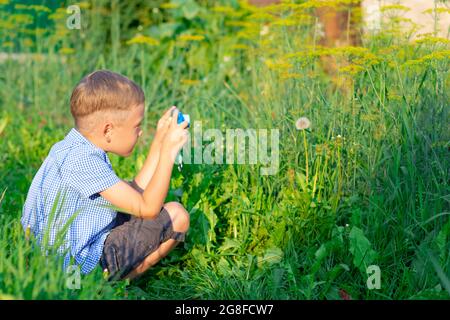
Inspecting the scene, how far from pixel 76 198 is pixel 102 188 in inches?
5.8

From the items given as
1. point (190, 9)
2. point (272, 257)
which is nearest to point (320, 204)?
point (272, 257)

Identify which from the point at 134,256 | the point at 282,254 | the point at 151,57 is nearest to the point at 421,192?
the point at 282,254

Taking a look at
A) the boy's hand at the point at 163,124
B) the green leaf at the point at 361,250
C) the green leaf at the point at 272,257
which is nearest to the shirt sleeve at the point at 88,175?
the boy's hand at the point at 163,124

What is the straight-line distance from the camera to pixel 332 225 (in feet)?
10.8

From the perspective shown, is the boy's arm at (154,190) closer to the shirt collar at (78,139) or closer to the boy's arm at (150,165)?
the shirt collar at (78,139)

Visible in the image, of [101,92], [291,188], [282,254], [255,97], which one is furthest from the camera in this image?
[255,97]

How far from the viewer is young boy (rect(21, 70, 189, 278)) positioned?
2.96m

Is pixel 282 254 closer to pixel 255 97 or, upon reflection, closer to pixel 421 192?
pixel 421 192

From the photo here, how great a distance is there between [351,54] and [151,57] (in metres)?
2.69

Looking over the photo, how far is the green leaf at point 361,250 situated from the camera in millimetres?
3018

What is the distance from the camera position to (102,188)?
2.96 metres

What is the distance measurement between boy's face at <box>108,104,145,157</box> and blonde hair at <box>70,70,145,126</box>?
4 cm

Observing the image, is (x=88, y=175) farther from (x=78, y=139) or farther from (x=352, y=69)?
(x=352, y=69)

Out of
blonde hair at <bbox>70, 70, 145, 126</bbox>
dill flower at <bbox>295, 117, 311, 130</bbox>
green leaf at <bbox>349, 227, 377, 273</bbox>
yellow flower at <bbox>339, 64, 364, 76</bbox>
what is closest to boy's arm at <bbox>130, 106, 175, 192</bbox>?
blonde hair at <bbox>70, 70, 145, 126</bbox>
